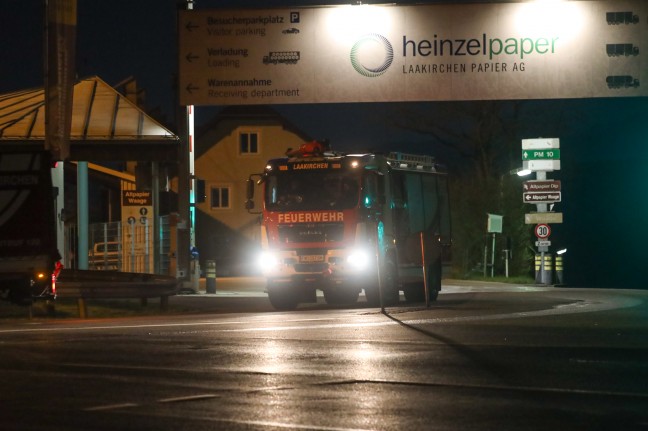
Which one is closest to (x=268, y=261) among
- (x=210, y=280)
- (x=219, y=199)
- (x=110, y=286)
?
(x=110, y=286)

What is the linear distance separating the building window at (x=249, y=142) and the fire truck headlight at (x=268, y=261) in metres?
54.0

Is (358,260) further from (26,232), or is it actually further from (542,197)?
(542,197)

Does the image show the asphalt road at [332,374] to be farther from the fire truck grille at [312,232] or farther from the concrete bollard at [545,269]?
the concrete bollard at [545,269]

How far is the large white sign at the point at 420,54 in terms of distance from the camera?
1275 inches

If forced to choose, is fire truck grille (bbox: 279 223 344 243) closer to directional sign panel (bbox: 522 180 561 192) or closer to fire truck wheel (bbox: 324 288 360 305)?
fire truck wheel (bbox: 324 288 360 305)

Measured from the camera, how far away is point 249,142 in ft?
263

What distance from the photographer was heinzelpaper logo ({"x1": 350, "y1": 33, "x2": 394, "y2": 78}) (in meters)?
32.4

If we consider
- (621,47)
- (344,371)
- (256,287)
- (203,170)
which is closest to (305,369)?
(344,371)

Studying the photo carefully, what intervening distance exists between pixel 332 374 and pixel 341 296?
16.2 metres

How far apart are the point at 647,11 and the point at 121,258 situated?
2233cm

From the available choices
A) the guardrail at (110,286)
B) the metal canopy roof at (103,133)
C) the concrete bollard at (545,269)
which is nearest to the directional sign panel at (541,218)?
the concrete bollard at (545,269)

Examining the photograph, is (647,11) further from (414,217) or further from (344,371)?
(344,371)

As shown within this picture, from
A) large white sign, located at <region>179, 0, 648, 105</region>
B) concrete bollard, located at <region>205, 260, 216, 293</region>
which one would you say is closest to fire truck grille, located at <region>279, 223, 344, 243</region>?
large white sign, located at <region>179, 0, 648, 105</region>

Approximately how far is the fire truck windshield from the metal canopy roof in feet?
26.0
